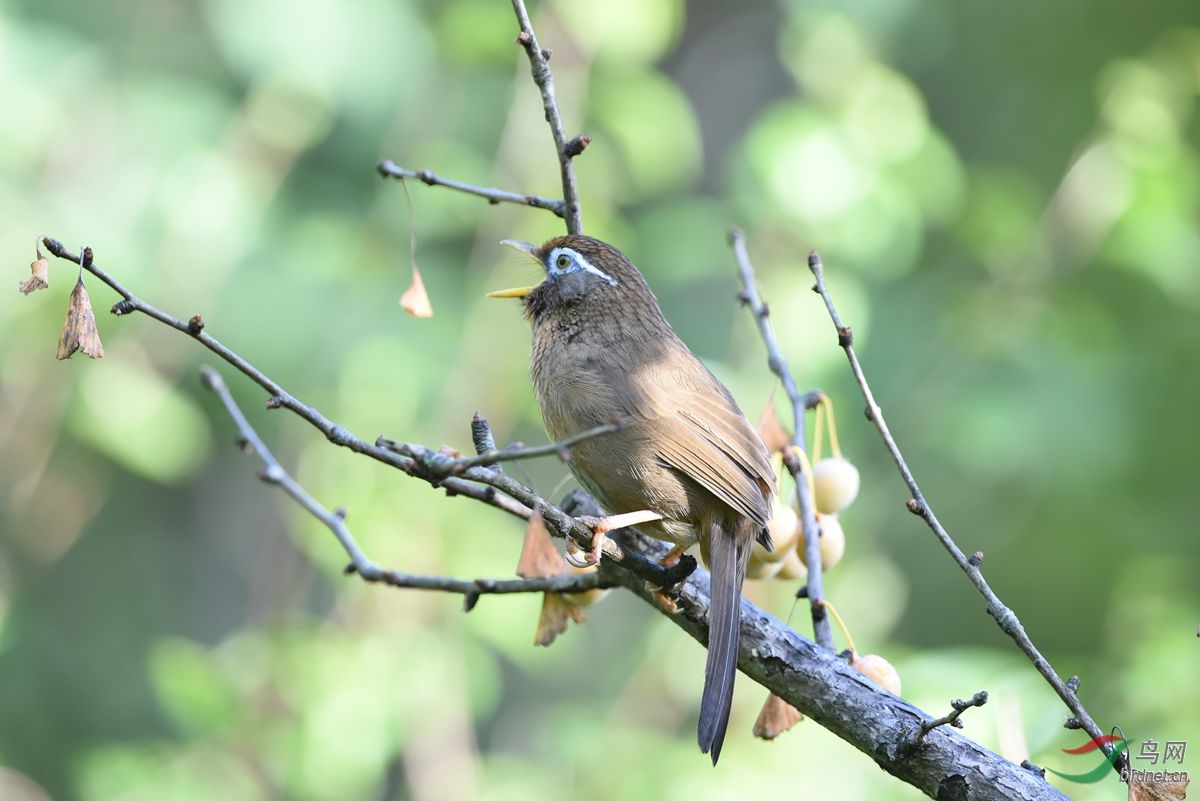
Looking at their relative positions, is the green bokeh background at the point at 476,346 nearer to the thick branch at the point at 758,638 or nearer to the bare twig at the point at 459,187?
the thick branch at the point at 758,638

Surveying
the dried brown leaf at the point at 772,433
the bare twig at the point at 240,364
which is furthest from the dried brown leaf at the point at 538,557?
the dried brown leaf at the point at 772,433

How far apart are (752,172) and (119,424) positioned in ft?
9.51

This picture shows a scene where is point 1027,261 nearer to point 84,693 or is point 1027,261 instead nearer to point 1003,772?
point 1003,772

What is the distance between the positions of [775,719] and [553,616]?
0.63 meters

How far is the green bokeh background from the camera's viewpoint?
15.6 ft

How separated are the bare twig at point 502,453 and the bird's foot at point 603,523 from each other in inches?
22.2

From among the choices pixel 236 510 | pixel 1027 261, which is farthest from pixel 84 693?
pixel 1027 261

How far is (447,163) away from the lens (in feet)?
Answer: 17.1

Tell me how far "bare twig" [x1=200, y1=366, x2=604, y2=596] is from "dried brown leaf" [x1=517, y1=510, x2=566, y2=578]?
0.17ft

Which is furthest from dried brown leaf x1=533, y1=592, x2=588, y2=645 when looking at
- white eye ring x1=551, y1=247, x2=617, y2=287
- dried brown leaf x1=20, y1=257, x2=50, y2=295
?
dried brown leaf x1=20, y1=257, x2=50, y2=295

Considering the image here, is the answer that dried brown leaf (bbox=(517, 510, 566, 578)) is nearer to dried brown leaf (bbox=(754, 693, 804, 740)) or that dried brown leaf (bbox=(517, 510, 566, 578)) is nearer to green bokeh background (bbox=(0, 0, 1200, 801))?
dried brown leaf (bbox=(754, 693, 804, 740))

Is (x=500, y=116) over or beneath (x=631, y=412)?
over

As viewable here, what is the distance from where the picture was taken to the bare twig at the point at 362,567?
263 cm

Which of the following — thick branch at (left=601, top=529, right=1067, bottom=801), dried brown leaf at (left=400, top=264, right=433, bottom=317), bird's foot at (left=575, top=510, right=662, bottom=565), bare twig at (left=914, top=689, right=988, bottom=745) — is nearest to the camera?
bare twig at (left=914, top=689, right=988, bottom=745)
